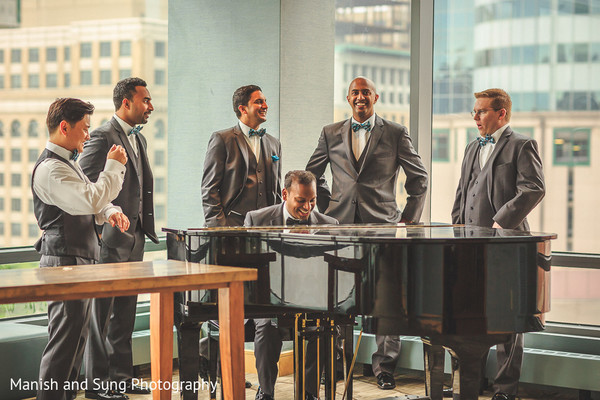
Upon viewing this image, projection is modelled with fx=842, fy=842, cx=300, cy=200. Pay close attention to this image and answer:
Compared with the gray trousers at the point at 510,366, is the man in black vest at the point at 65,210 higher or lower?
higher

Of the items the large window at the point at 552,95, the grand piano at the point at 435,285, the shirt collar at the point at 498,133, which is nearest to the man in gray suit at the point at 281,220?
the grand piano at the point at 435,285

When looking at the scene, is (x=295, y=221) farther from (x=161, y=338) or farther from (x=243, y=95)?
(x=243, y=95)

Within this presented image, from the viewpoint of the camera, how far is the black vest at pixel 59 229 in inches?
151

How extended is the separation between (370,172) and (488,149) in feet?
2.27

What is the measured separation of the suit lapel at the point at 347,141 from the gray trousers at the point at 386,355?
1035mm

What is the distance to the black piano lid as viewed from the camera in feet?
10.2

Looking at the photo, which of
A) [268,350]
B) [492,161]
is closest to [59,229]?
[268,350]

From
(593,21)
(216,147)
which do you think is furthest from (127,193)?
(593,21)

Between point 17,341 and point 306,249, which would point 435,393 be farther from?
point 17,341

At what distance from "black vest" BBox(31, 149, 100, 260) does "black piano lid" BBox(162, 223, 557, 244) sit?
42 cm

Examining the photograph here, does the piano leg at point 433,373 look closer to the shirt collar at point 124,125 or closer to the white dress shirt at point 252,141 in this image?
the white dress shirt at point 252,141

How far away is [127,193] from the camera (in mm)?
4645

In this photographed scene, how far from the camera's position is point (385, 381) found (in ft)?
16.6

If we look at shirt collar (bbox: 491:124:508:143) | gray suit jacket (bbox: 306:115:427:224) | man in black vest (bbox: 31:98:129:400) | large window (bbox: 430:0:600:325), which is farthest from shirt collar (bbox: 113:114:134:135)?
large window (bbox: 430:0:600:325)
